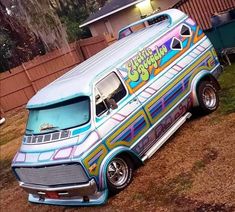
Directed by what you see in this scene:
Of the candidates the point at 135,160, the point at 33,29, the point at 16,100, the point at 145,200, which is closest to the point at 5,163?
the point at 135,160

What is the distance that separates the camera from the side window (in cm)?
718

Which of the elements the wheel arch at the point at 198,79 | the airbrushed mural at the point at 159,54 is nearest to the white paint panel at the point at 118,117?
the airbrushed mural at the point at 159,54

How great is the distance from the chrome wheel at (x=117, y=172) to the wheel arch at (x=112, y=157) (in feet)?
0.44

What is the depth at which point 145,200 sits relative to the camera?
6598mm

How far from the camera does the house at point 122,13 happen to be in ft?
105

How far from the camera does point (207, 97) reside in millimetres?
9086

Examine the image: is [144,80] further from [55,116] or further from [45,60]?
[45,60]

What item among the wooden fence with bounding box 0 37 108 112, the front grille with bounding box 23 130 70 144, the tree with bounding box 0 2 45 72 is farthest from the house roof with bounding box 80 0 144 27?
the front grille with bounding box 23 130 70 144

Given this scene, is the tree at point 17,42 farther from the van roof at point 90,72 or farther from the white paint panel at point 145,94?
the white paint panel at point 145,94

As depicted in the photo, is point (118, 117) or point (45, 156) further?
point (118, 117)

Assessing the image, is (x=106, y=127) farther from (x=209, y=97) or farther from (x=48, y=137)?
(x=209, y=97)

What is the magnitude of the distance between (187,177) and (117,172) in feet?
3.86

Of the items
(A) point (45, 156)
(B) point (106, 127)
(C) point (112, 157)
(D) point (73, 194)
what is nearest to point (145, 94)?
(B) point (106, 127)

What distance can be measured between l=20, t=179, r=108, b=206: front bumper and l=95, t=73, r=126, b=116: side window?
126 centimetres
